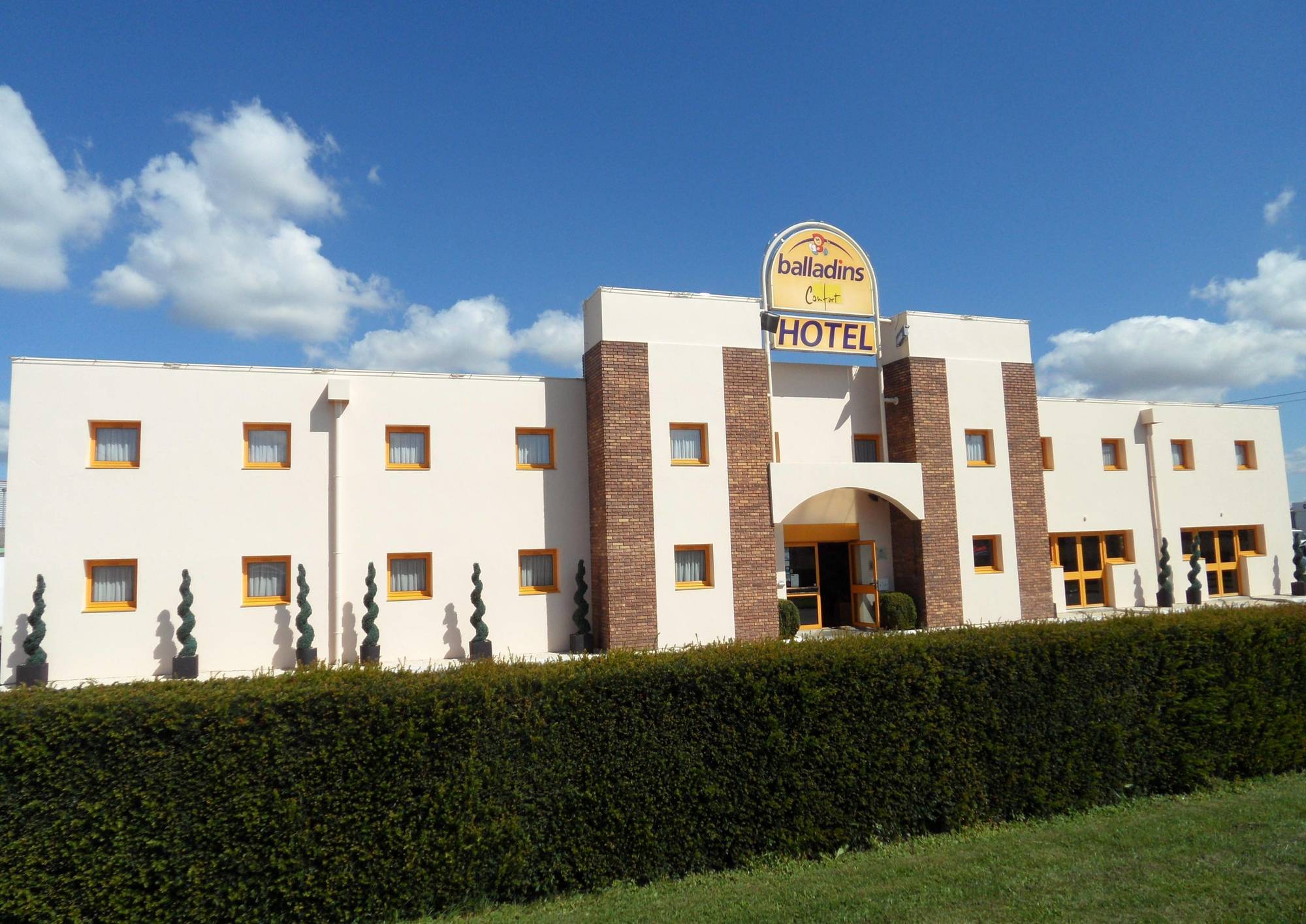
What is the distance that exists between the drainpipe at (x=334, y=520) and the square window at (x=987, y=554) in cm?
1395

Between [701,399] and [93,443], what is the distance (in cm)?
1156

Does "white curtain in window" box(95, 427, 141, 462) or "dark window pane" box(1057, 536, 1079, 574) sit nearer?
"white curtain in window" box(95, 427, 141, 462)

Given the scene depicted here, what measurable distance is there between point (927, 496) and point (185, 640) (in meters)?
15.4

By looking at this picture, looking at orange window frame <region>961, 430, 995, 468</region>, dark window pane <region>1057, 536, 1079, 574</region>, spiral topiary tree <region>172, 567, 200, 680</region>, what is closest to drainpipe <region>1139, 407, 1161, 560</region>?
dark window pane <region>1057, 536, 1079, 574</region>

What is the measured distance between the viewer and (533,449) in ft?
56.9

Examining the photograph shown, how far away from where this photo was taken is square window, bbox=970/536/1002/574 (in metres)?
19.3

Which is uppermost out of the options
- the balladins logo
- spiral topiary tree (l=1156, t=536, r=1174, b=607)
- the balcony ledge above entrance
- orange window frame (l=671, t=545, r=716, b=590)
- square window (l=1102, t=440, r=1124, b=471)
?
the balladins logo

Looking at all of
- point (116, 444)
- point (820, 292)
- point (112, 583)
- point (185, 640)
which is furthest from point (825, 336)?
point (112, 583)

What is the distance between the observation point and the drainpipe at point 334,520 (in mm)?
15578

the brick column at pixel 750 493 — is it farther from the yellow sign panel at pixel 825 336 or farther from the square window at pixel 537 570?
the square window at pixel 537 570

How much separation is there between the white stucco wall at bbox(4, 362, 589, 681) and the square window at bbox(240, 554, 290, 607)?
146 mm

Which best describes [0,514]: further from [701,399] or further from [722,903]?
[722,903]

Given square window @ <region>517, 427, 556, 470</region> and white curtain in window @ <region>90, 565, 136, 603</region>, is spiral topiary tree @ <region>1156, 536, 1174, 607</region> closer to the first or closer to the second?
square window @ <region>517, 427, 556, 470</region>

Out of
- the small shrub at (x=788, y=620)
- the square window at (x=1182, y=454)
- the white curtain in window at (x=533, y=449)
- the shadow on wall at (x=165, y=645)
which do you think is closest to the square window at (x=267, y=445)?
the shadow on wall at (x=165, y=645)
